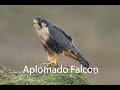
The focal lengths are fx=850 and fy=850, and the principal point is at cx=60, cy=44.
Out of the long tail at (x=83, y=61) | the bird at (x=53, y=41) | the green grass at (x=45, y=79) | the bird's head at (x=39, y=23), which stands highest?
the bird's head at (x=39, y=23)

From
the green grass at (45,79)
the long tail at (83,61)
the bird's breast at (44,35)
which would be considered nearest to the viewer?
the green grass at (45,79)

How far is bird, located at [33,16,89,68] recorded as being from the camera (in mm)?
10586

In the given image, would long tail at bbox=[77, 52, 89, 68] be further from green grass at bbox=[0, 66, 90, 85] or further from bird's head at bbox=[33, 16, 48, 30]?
bird's head at bbox=[33, 16, 48, 30]

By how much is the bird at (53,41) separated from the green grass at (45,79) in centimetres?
30

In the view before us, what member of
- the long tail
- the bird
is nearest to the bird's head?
the bird

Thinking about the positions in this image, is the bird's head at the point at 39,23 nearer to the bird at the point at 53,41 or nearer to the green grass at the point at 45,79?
the bird at the point at 53,41

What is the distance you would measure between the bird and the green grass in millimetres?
303

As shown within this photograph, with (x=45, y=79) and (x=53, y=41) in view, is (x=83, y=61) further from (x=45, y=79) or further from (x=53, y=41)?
(x=45, y=79)

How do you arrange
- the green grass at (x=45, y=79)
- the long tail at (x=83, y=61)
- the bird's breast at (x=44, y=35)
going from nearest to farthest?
1. the green grass at (x=45, y=79)
2. the bird's breast at (x=44, y=35)
3. the long tail at (x=83, y=61)

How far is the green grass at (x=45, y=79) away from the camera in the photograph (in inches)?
408

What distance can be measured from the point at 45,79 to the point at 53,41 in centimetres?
52

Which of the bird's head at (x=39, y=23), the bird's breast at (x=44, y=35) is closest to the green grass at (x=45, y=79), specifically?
the bird's breast at (x=44, y=35)

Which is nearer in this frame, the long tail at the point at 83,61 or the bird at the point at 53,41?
the bird at the point at 53,41
